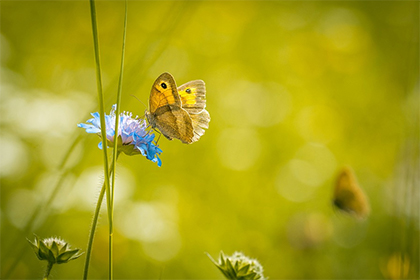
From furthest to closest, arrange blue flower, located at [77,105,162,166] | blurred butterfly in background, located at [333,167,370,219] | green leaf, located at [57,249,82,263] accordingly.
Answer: blurred butterfly in background, located at [333,167,370,219] < blue flower, located at [77,105,162,166] < green leaf, located at [57,249,82,263]

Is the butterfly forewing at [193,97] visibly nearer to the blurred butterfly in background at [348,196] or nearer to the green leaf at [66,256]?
the green leaf at [66,256]

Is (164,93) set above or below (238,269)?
above

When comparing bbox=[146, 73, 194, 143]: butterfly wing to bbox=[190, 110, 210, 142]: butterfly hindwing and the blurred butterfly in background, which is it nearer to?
bbox=[190, 110, 210, 142]: butterfly hindwing

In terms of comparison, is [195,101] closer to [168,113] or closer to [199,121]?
[199,121]

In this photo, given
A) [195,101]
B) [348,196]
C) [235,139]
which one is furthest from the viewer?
[235,139]

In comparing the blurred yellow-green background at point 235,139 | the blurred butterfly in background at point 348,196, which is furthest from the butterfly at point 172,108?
the blurred butterfly in background at point 348,196

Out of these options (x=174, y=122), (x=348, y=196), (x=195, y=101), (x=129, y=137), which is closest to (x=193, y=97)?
(x=195, y=101)

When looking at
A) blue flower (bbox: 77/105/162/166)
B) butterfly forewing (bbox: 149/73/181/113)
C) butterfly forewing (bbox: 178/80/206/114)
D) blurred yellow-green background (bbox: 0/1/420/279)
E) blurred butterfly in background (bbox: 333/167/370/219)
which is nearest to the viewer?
blue flower (bbox: 77/105/162/166)

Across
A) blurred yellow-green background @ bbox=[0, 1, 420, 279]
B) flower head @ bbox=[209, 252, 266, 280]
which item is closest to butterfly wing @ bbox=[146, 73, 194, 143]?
blurred yellow-green background @ bbox=[0, 1, 420, 279]
